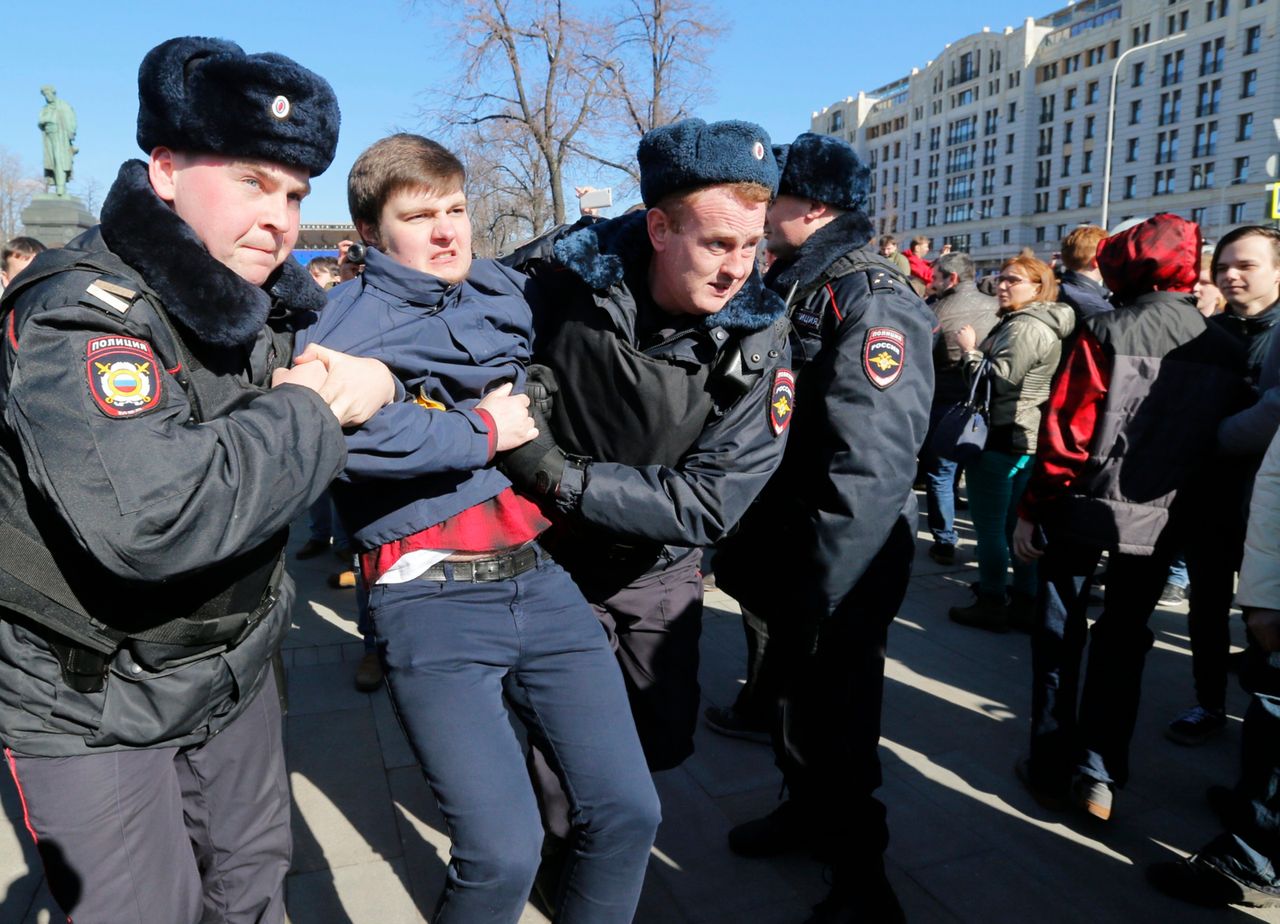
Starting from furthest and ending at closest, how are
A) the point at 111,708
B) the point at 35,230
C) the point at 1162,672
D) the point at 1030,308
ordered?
the point at 35,230 < the point at 1030,308 < the point at 1162,672 < the point at 111,708

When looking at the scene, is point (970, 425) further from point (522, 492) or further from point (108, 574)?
point (108, 574)

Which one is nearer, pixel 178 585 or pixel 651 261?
pixel 178 585

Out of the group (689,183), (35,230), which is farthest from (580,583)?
(35,230)

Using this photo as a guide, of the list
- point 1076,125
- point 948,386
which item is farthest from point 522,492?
point 1076,125

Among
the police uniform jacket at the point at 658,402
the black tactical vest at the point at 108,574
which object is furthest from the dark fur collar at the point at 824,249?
the black tactical vest at the point at 108,574

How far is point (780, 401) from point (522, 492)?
69 centimetres

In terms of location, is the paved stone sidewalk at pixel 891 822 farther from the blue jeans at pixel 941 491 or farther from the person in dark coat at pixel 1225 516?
the blue jeans at pixel 941 491

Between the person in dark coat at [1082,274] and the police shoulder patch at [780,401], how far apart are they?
3298 mm

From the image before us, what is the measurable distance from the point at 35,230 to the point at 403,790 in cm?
1897

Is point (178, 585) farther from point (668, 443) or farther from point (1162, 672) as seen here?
point (1162, 672)

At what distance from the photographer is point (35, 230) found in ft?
59.1

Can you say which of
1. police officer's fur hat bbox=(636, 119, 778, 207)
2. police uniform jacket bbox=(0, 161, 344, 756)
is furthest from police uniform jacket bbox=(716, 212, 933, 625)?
police uniform jacket bbox=(0, 161, 344, 756)

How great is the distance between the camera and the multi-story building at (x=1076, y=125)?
61.6 meters

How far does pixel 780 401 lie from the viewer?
235cm
